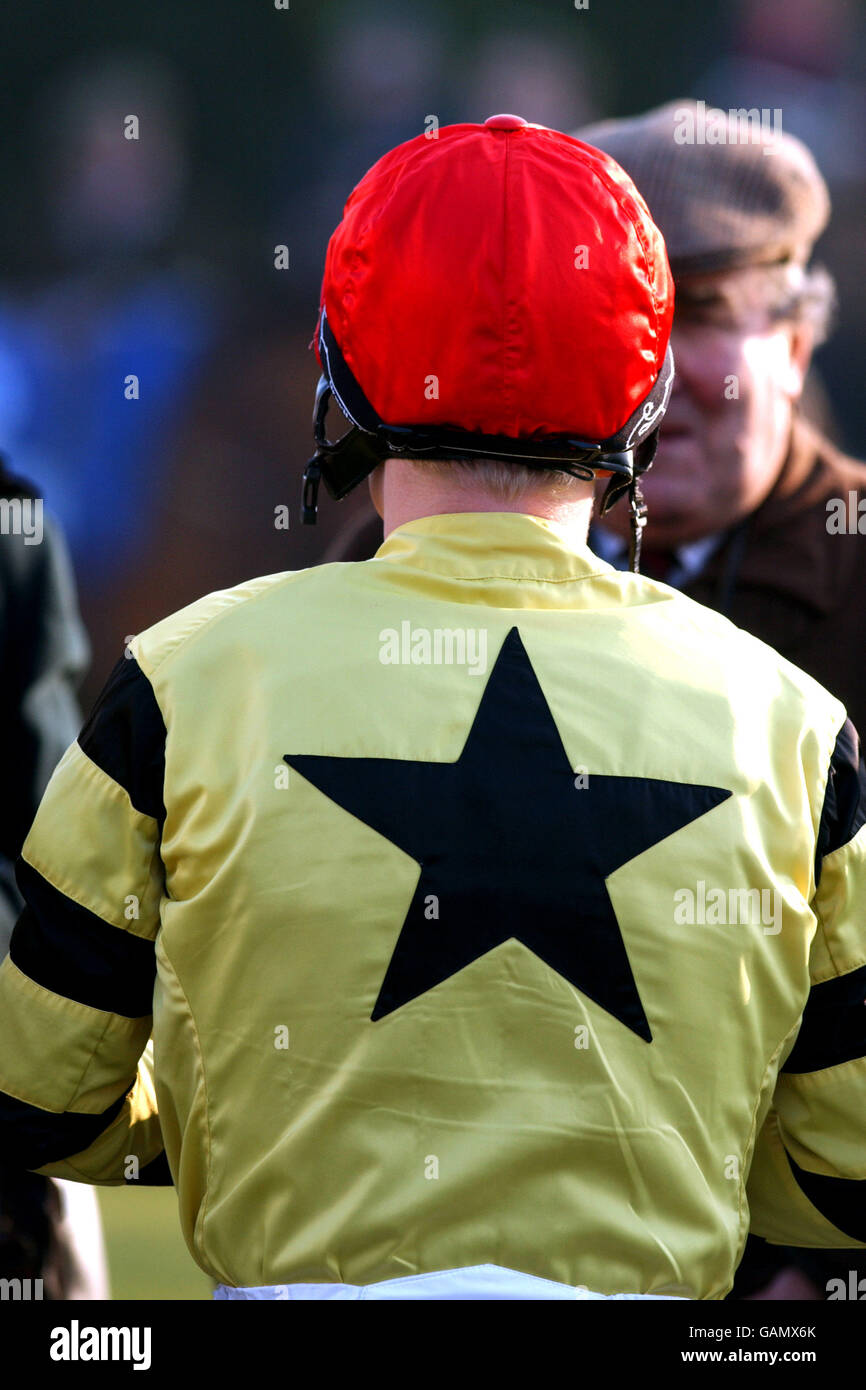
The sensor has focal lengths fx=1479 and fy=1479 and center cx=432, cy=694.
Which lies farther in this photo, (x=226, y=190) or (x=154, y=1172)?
(x=226, y=190)

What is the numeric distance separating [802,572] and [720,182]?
680 millimetres

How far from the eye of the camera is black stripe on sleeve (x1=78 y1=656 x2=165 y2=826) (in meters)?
1.22

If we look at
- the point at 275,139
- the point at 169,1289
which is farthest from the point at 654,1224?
the point at 275,139

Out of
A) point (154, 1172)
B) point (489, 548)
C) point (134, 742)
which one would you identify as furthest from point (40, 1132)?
point (489, 548)

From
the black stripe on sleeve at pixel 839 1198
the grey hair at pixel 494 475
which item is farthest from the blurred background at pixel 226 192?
the black stripe on sleeve at pixel 839 1198

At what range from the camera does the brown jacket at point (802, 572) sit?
2551 millimetres

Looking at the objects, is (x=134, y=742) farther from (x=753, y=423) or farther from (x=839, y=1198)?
(x=753, y=423)

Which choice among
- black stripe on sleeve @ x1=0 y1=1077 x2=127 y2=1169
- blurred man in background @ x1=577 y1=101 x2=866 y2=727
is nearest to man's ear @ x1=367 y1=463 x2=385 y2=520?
black stripe on sleeve @ x1=0 y1=1077 x2=127 y2=1169

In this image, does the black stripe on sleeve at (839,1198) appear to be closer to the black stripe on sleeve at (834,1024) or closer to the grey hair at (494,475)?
the black stripe on sleeve at (834,1024)

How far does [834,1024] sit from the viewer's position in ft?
4.21

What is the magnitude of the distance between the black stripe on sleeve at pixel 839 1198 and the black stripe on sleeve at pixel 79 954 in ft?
2.02

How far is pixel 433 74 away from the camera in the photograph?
2494 mm

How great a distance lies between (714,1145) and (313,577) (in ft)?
1.88

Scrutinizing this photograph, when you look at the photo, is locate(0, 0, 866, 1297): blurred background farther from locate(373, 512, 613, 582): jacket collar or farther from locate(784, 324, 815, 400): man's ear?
locate(373, 512, 613, 582): jacket collar
